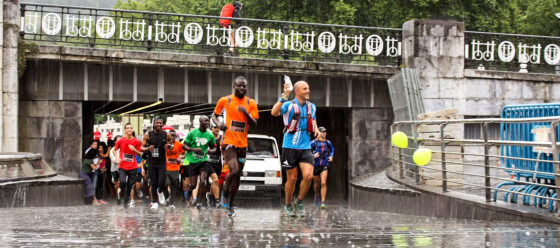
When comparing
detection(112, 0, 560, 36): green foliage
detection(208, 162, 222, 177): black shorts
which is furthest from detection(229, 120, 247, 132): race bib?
detection(112, 0, 560, 36): green foliage

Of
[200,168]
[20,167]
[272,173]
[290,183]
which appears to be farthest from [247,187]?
[290,183]

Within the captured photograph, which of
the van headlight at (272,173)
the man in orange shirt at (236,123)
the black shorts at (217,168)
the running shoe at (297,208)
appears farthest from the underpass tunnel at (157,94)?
the man in orange shirt at (236,123)

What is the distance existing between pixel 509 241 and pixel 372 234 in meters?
1.32

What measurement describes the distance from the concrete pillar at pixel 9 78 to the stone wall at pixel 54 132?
35.2 inches

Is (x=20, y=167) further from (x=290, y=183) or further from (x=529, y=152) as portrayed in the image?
(x=529, y=152)

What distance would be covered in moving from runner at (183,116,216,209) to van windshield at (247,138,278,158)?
343cm

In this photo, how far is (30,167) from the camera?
1533 centimetres

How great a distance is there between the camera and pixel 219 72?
20.4m

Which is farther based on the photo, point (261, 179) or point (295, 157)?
point (261, 179)

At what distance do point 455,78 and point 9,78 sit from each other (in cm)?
1099

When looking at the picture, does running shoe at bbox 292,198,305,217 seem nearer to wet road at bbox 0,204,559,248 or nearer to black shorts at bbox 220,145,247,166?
wet road at bbox 0,204,559,248

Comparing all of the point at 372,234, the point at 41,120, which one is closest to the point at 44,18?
the point at 41,120

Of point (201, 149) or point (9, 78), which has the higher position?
point (9, 78)

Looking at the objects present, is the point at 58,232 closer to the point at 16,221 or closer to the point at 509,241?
the point at 16,221
